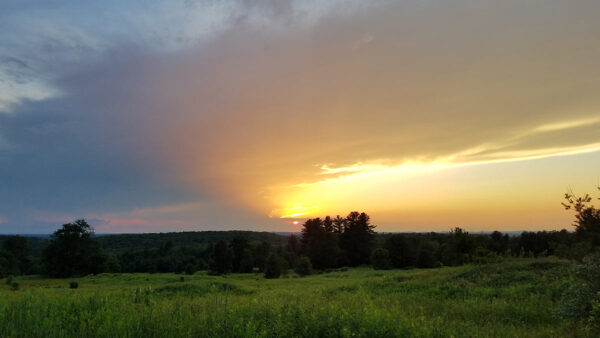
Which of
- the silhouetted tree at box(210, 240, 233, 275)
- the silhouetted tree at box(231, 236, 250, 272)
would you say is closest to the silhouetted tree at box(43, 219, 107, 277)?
the silhouetted tree at box(210, 240, 233, 275)

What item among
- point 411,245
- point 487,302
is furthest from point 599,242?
A: point 411,245

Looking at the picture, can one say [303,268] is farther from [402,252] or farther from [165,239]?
[165,239]

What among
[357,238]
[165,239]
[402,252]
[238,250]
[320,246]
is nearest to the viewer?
[402,252]

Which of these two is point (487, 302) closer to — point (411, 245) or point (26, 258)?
point (411, 245)

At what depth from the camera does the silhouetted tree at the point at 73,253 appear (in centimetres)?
6569

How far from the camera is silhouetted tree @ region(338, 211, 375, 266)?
7944 cm

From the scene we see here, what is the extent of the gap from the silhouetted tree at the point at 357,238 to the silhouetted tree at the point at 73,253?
4860cm

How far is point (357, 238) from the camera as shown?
265 feet

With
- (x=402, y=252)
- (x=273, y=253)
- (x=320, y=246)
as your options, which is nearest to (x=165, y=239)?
(x=320, y=246)

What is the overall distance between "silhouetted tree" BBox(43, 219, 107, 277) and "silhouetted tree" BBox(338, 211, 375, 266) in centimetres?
4860

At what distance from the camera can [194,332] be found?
6934 millimetres

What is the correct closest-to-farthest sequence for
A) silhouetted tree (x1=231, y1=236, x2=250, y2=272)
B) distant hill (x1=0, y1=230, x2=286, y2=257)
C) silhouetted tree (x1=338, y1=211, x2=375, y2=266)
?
silhouetted tree (x1=338, y1=211, x2=375, y2=266) < silhouetted tree (x1=231, y1=236, x2=250, y2=272) < distant hill (x1=0, y1=230, x2=286, y2=257)

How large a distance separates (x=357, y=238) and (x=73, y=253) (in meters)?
55.6

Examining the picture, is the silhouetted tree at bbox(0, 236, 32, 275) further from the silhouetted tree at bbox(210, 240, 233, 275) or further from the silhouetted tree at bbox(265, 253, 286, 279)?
the silhouetted tree at bbox(265, 253, 286, 279)
